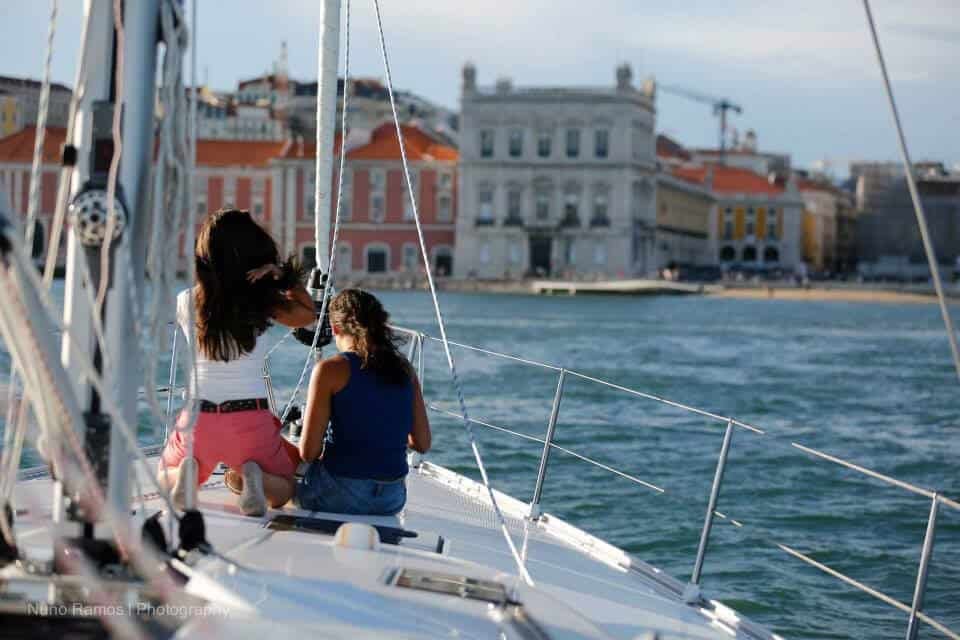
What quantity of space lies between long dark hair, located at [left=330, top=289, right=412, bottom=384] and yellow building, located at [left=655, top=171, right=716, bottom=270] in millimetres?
63825

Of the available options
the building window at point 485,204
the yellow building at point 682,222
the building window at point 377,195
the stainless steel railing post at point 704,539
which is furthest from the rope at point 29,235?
the yellow building at point 682,222

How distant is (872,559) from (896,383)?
12263mm

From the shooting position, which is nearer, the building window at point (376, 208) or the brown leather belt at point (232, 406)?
the brown leather belt at point (232, 406)

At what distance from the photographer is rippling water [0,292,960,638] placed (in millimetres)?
6238

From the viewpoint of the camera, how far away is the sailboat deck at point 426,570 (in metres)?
2.30

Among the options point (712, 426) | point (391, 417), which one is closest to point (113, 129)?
point (391, 417)

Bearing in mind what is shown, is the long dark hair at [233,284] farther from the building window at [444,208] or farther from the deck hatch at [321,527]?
the building window at [444,208]

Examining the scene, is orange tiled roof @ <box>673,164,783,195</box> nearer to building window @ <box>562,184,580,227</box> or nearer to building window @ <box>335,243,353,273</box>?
building window @ <box>562,184,580,227</box>

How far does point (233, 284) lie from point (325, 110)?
1.23 metres

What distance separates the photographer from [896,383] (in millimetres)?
18844

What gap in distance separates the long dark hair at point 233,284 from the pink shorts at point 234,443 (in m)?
0.14

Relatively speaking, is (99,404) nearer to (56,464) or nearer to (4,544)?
(56,464)

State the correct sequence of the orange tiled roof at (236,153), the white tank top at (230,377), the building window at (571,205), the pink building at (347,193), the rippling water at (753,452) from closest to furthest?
the white tank top at (230,377), the rippling water at (753,452), the pink building at (347,193), the orange tiled roof at (236,153), the building window at (571,205)

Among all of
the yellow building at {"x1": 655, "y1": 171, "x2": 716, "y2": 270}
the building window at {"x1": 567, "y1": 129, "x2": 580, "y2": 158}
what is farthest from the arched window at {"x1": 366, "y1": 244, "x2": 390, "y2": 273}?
the yellow building at {"x1": 655, "y1": 171, "x2": 716, "y2": 270}
